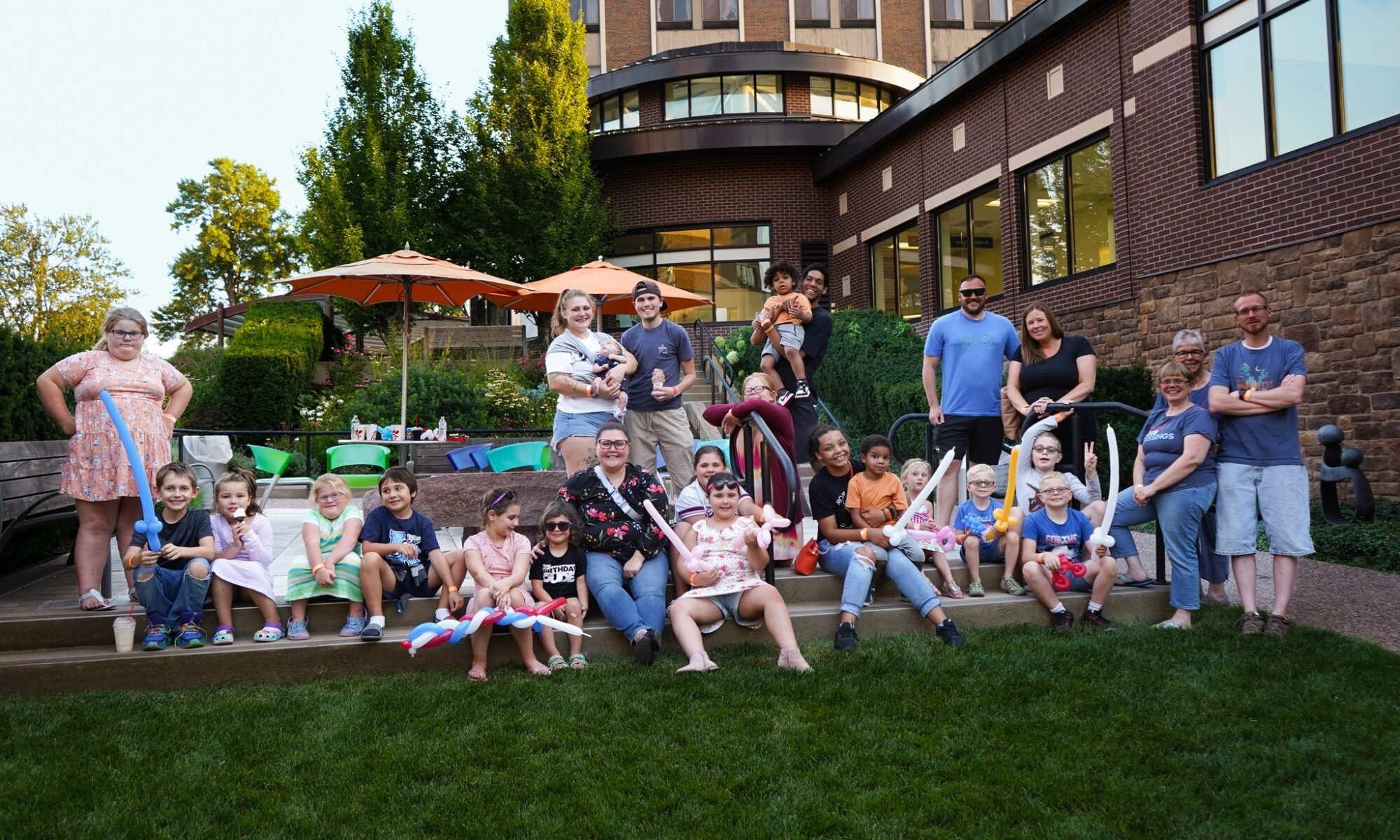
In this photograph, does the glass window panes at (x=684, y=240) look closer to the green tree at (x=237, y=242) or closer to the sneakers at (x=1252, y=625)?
the sneakers at (x=1252, y=625)

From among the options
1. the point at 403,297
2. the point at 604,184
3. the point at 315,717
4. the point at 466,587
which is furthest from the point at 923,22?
the point at 315,717

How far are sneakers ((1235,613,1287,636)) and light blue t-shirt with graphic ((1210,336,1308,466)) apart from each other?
81 cm

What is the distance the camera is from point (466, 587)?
6.17 meters

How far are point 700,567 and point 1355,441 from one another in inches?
282

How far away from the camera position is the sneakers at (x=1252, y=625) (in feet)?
17.1

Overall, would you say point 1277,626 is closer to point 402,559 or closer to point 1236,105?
point 402,559

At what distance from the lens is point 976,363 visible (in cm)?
639

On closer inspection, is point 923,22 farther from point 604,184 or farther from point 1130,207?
point 1130,207

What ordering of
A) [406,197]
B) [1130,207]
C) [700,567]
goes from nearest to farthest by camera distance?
1. [700,567]
2. [1130,207]
3. [406,197]

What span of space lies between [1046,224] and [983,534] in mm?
9953

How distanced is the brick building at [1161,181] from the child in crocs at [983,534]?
5.17 metres

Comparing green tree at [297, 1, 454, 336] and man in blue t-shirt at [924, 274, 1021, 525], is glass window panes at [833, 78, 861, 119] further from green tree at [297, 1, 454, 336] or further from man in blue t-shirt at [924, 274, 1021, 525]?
man in blue t-shirt at [924, 274, 1021, 525]

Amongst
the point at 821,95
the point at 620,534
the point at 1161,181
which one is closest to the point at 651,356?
the point at 620,534

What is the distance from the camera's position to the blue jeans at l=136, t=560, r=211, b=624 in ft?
16.4
